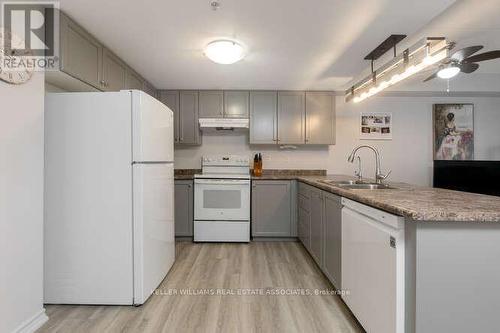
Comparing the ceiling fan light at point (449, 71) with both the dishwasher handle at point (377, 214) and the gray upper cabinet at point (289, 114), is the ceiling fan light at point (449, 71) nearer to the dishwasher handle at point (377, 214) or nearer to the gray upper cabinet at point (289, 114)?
the dishwasher handle at point (377, 214)

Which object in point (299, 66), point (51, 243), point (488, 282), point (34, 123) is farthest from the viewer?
point (299, 66)

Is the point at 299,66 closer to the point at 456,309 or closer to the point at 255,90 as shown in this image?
the point at 255,90

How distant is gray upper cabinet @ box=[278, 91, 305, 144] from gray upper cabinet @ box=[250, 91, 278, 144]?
0.07 metres

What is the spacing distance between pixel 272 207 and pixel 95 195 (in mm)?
2280

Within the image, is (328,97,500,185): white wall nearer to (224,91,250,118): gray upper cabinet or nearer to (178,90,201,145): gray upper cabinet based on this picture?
(224,91,250,118): gray upper cabinet

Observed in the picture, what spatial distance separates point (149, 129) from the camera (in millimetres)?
2107

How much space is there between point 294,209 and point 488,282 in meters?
2.54

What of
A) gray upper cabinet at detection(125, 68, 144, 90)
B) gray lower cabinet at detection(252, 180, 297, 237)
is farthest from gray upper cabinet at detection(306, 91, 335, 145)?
gray upper cabinet at detection(125, 68, 144, 90)

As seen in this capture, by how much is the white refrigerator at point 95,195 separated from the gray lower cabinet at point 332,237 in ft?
4.83

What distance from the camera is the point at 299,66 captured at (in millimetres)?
3004

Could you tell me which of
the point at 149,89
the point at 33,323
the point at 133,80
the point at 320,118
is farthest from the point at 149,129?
the point at 320,118

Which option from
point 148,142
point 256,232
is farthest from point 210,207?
point 148,142

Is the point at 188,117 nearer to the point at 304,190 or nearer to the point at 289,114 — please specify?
the point at 289,114

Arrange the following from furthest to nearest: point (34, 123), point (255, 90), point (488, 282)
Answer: point (255, 90) < point (34, 123) < point (488, 282)
